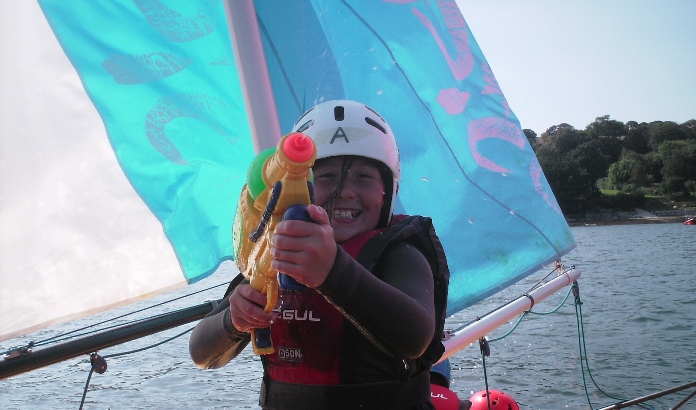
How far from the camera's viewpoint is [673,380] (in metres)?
14.2

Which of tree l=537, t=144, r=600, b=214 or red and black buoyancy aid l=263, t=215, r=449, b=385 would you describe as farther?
tree l=537, t=144, r=600, b=214

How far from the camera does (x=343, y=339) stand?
198 cm

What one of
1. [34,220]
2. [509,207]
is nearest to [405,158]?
[509,207]

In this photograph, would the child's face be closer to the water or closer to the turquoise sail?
the turquoise sail

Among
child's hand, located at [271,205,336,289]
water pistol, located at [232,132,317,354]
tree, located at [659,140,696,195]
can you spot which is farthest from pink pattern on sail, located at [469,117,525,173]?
tree, located at [659,140,696,195]

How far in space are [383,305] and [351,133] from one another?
0.83 meters

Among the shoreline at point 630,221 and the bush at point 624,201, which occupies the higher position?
the bush at point 624,201

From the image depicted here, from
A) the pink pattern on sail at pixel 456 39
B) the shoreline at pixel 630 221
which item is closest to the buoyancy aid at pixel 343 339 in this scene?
the pink pattern on sail at pixel 456 39

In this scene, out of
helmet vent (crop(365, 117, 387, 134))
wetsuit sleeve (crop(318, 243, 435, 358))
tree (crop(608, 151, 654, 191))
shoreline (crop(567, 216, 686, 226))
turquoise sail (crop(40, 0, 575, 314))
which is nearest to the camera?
wetsuit sleeve (crop(318, 243, 435, 358))

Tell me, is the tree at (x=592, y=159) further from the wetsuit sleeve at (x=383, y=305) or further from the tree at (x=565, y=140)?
the wetsuit sleeve at (x=383, y=305)

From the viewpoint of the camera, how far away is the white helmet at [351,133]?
Answer: 2.21m

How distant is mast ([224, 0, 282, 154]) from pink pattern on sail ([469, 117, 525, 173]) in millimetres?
1856

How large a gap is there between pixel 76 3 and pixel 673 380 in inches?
569

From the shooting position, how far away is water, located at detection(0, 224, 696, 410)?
386 inches
